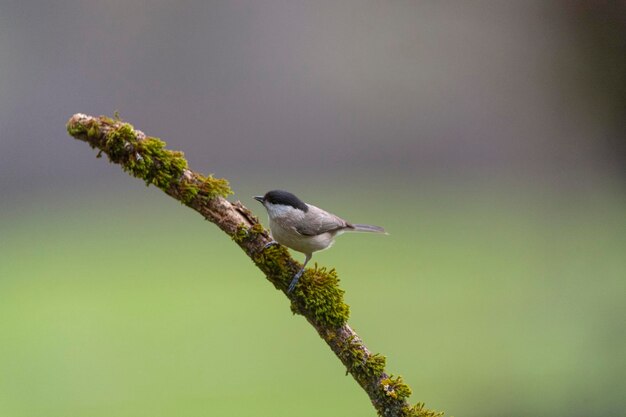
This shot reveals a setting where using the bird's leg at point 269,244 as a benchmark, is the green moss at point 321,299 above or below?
below

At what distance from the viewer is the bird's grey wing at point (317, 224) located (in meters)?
3.18

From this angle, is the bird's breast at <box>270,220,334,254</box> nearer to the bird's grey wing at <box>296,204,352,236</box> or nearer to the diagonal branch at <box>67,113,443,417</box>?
the bird's grey wing at <box>296,204,352,236</box>

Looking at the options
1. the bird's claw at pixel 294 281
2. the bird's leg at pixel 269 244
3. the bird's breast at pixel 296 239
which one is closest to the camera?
the bird's claw at pixel 294 281

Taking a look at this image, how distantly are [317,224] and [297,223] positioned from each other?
16cm

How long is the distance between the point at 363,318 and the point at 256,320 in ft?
4.73

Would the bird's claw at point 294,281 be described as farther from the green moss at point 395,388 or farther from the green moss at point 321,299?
the green moss at point 395,388

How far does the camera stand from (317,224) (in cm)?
326

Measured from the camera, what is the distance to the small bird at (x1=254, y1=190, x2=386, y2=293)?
3.04m

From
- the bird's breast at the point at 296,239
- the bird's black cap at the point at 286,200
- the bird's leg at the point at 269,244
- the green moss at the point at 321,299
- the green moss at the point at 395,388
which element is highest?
the bird's black cap at the point at 286,200

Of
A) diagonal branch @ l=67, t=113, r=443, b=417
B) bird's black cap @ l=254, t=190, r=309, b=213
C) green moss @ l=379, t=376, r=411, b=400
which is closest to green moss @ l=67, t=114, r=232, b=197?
diagonal branch @ l=67, t=113, r=443, b=417

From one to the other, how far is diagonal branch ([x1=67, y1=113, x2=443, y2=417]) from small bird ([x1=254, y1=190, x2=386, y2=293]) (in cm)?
38

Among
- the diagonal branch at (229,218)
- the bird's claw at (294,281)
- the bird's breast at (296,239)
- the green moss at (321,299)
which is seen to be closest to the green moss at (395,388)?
the diagonal branch at (229,218)

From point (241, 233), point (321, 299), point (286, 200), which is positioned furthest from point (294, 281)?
point (286, 200)

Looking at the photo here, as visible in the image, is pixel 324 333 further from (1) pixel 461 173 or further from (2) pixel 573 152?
(1) pixel 461 173
